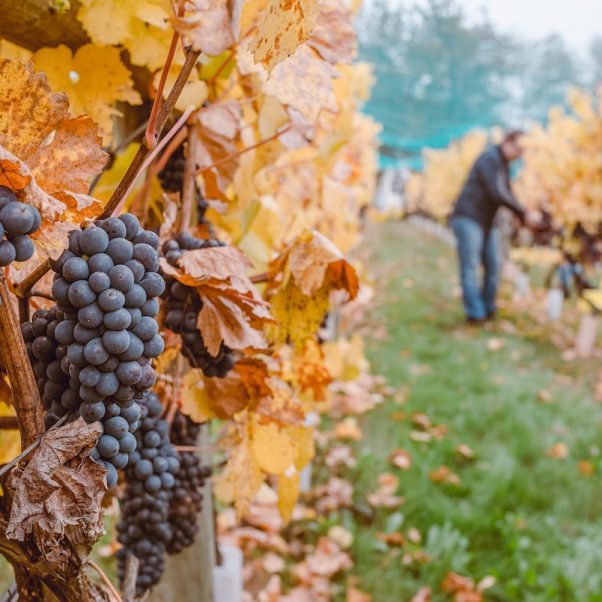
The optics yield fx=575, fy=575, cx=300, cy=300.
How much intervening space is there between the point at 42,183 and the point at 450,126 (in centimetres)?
2644

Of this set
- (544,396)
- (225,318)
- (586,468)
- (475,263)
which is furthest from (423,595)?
(475,263)

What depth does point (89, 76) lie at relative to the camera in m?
0.86

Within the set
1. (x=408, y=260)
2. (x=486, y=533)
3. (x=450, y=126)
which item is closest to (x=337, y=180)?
(x=486, y=533)

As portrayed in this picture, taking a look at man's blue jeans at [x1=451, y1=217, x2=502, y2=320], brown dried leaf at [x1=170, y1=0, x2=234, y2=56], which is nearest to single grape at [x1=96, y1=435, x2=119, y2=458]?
brown dried leaf at [x1=170, y1=0, x2=234, y2=56]

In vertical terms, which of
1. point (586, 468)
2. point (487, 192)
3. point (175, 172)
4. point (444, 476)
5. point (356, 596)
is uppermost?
point (487, 192)

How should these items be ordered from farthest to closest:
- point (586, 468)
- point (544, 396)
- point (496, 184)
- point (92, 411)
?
point (496, 184) < point (544, 396) < point (586, 468) < point (92, 411)

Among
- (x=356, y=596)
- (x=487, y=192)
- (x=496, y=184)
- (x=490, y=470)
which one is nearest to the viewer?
(x=356, y=596)

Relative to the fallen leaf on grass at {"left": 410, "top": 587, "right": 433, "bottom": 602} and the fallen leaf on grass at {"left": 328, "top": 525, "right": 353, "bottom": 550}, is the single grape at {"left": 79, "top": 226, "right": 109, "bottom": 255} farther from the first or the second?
the fallen leaf on grass at {"left": 328, "top": 525, "right": 353, "bottom": 550}

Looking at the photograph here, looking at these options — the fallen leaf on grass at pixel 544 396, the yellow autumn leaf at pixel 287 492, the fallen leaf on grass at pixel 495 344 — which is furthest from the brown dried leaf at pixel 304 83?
the fallen leaf on grass at pixel 495 344

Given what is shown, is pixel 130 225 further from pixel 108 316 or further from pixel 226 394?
pixel 226 394

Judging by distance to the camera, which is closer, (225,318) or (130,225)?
(130,225)

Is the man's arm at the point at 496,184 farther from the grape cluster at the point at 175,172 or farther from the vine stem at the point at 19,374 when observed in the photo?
the vine stem at the point at 19,374

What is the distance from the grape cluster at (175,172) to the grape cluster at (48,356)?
49cm

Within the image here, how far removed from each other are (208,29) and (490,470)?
3.02 metres
